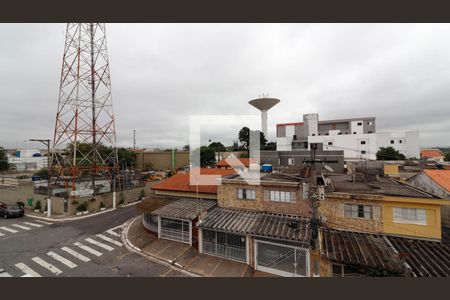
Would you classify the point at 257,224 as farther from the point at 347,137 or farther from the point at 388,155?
the point at 347,137

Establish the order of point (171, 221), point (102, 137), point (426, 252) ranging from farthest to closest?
point (102, 137)
point (171, 221)
point (426, 252)

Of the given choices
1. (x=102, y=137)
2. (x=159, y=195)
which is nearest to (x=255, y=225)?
(x=159, y=195)

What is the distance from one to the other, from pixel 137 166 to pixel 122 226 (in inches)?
1534

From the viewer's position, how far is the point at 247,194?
46.3ft

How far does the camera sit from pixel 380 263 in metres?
8.60

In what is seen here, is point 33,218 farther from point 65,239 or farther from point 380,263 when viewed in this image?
point 380,263

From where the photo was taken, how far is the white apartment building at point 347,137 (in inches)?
1877

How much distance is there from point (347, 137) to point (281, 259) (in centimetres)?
4953

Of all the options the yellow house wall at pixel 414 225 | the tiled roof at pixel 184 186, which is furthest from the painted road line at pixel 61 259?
the yellow house wall at pixel 414 225

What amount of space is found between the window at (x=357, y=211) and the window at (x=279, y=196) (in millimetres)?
3266

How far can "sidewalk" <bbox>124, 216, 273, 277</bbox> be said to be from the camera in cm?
1058

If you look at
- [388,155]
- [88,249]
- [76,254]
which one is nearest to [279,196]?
[88,249]

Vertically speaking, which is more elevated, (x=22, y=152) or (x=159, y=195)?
(x=22, y=152)

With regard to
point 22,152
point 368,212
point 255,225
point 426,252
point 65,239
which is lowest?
point 65,239
